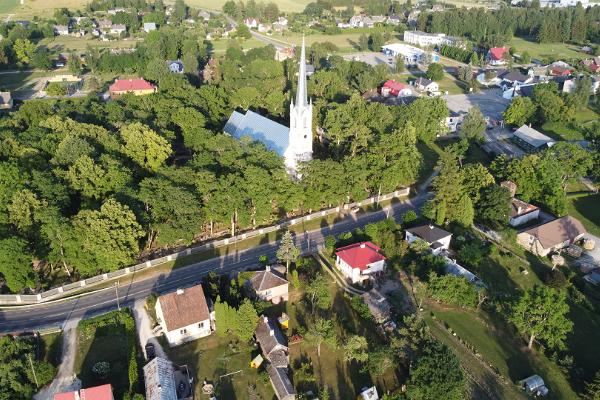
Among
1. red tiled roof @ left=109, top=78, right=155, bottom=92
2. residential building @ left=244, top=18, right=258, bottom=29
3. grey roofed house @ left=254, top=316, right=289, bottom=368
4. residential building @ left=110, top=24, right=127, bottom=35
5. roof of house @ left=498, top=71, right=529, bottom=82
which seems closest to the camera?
grey roofed house @ left=254, top=316, right=289, bottom=368

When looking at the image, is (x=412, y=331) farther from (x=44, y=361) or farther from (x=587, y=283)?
(x=44, y=361)

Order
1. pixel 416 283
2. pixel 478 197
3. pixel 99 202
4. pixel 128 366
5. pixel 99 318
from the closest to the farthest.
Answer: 1. pixel 128 366
2. pixel 99 318
3. pixel 416 283
4. pixel 99 202
5. pixel 478 197

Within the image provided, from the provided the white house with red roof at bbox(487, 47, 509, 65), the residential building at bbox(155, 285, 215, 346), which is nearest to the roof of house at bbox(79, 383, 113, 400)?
the residential building at bbox(155, 285, 215, 346)

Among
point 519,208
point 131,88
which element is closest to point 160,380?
point 519,208

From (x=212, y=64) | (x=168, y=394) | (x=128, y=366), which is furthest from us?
(x=212, y=64)

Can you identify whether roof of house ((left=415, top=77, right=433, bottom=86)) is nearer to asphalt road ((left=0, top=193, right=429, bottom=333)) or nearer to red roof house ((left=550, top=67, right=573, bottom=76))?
red roof house ((left=550, top=67, right=573, bottom=76))

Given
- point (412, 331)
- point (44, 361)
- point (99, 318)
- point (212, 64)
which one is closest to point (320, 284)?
point (412, 331)

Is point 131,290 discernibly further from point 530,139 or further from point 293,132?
point 530,139
